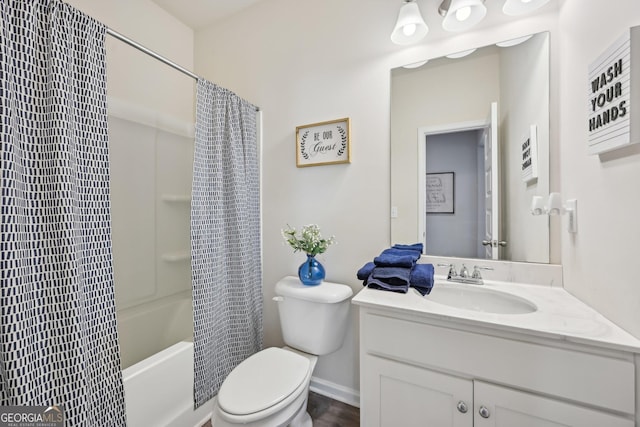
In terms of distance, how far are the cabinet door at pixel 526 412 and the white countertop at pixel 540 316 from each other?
0.20 meters

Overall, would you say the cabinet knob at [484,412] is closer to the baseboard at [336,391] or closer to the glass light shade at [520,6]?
the baseboard at [336,391]

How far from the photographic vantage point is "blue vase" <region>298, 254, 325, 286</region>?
157cm

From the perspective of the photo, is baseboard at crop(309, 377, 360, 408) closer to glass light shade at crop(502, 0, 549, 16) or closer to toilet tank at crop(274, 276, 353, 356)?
toilet tank at crop(274, 276, 353, 356)

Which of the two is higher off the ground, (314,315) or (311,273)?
(311,273)

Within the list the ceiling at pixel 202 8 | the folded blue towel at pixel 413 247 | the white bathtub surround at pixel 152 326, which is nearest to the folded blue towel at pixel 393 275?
the folded blue towel at pixel 413 247

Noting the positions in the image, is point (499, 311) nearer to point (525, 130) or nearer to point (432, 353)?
point (432, 353)

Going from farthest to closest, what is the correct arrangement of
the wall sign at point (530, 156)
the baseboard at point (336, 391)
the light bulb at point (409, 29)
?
1. the baseboard at point (336, 391)
2. the light bulb at point (409, 29)
3. the wall sign at point (530, 156)

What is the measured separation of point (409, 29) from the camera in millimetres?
1425

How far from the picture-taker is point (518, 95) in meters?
1.33

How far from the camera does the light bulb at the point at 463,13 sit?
1.29m

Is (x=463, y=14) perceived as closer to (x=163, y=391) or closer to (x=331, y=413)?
(x=331, y=413)

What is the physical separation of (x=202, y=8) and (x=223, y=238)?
1.76 m

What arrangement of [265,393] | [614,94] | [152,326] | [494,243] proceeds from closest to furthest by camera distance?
[614,94] < [265,393] < [494,243] < [152,326]

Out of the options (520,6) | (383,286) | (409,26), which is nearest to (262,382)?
(383,286)
